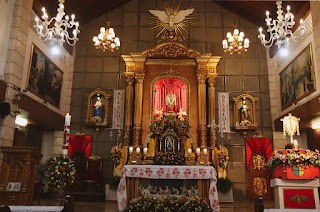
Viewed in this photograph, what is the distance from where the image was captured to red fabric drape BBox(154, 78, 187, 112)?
42.0 feet

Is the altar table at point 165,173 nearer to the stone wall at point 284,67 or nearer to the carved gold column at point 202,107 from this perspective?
the carved gold column at point 202,107

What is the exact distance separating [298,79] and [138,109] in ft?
19.6

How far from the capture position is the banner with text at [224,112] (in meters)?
12.6

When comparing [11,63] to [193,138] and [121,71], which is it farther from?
[193,138]

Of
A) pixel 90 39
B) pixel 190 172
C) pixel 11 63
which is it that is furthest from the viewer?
pixel 90 39

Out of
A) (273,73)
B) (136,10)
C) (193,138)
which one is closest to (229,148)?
(193,138)

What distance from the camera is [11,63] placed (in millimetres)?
8844

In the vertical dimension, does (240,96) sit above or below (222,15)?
below

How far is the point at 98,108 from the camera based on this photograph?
41.9 feet

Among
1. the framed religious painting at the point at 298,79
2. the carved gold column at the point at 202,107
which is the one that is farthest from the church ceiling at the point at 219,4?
the carved gold column at the point at 202,107

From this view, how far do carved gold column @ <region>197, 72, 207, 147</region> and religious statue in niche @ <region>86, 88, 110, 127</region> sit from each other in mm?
3870

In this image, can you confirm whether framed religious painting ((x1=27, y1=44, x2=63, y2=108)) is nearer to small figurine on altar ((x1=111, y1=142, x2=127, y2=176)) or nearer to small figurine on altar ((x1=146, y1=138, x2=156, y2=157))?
small figurine on altar ((x1=111, y1=142, x2=127, y2=176))

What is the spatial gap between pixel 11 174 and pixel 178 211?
4.34 meters

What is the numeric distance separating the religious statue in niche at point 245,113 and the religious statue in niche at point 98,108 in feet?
17.7
